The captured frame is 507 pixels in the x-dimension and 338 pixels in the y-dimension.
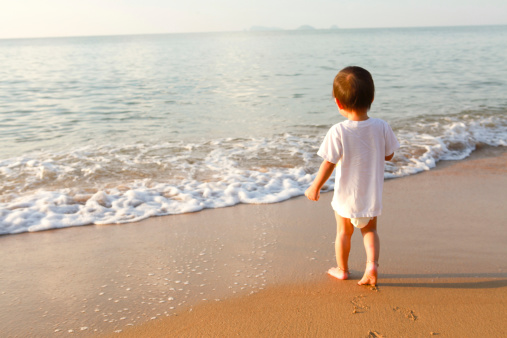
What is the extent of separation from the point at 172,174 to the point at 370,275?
11.4ft

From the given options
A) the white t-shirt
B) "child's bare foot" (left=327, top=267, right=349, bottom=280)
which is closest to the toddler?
the white t-shirt

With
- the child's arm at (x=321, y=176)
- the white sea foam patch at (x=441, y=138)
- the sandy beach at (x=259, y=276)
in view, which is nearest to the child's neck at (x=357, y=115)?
the child's arm at (x=321, y=176)

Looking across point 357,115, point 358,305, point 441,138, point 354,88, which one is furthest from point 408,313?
point 441,138

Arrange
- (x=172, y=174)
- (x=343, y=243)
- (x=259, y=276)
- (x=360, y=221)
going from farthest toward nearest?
(x=172, y=174) < (x=259, y=276) < (x=343, y=243) < (x=360, y=221)

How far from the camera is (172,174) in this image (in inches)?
223

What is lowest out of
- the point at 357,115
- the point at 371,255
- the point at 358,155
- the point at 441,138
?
the point at 441,138

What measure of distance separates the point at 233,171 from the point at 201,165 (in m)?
0.56

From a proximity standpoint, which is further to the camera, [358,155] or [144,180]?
[144,180]

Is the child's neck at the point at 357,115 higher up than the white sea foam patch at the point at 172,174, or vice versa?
the child's neck at the point at 357,115

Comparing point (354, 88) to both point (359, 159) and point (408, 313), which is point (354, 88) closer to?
point (359, 159)

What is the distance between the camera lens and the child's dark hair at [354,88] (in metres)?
2.45

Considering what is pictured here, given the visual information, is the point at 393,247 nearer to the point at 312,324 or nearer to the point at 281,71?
the point at 312,324

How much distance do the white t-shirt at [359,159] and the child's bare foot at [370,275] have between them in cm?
33

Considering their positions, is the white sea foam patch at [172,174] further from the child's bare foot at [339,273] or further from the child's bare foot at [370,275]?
the child's bare foot at [370,275]
